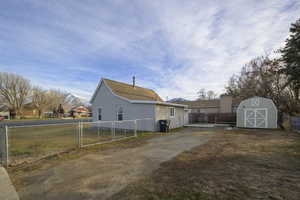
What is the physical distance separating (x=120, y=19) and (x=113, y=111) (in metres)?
9.20

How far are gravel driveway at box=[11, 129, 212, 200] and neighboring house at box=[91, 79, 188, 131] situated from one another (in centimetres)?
749

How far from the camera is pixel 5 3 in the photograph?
6844 millimetres

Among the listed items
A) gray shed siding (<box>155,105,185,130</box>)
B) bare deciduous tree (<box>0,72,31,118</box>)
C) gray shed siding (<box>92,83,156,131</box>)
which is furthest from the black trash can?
bare deciduous tree (<box>0,72,31,118</box>)

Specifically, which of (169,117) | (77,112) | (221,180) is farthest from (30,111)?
(221,180)

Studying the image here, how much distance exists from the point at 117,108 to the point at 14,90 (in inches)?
1778

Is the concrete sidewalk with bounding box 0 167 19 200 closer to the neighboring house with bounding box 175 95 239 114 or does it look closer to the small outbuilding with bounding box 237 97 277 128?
the small outbuilding with bounding box 237 97 277 128

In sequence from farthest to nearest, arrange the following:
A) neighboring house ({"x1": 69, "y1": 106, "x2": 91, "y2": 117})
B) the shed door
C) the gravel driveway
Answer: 1. neighboring house ({"x1": 69, "y1": 106, "x2": 91, "y2": 117})
2. the shed door
3. the gravel driveway

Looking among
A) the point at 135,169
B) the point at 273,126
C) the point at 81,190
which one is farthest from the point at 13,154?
the point at 273,126

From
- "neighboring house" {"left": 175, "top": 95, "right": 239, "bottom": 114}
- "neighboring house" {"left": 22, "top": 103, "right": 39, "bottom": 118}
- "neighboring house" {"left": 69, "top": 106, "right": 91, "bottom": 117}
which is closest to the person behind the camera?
"neighboring house" {"left": 175, "top": 95, "right": 239, "bottom": 114}

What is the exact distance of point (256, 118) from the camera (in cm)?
1627

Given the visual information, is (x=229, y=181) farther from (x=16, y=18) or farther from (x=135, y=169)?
(x=16, y=18)

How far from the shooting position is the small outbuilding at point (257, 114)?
1543cm

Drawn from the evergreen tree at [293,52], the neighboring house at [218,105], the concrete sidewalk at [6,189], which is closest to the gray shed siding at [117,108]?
the concrete sidewalk at [6,189]

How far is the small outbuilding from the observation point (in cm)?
1543
